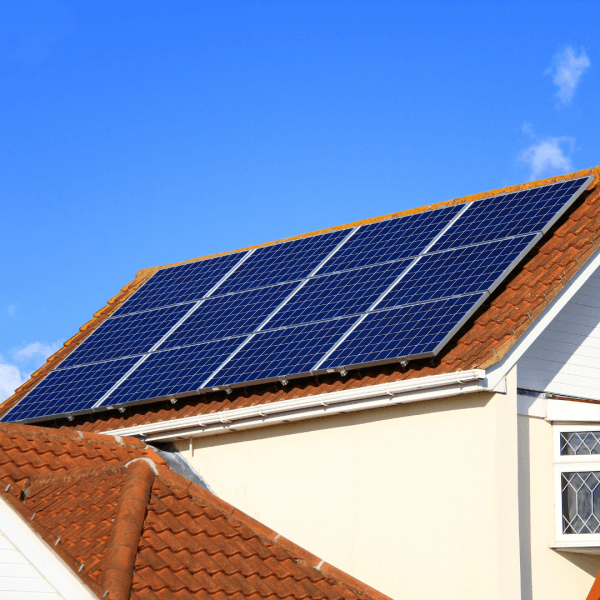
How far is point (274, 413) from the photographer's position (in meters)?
12.3

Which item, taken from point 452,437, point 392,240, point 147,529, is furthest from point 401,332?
point 147,529

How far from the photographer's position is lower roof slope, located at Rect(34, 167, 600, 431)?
450 inches

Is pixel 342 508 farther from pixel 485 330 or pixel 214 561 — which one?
pixel 485 330

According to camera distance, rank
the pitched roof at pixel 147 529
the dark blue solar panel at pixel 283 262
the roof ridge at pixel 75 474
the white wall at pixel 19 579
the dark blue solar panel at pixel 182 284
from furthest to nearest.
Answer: the dark blue solar panel at pixel 182 284, the dark blue solar panel at pixel 283 262, the roof ridge at pixel 75 474, the pitched roof at pixel 147 529, the white wall at pixel 19 579

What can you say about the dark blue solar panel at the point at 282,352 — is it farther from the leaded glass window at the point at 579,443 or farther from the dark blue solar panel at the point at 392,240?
the leaded glass window at the point at 579,443

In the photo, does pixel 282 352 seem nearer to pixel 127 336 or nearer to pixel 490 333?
pixel 490 333

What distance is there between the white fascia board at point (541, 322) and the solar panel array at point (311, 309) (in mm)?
759

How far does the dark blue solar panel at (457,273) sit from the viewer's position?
40.6 feet

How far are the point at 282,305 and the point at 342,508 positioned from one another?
3628mm

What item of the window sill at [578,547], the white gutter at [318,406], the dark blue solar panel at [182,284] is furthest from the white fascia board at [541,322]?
the dark blue solar panel at [182,284]

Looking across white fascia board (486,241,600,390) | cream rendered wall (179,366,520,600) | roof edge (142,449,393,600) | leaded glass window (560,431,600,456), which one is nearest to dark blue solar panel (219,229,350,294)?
cream rendered wall (179,366,520,600)

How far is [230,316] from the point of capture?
14969 mm

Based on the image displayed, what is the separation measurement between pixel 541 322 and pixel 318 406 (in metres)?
2.92

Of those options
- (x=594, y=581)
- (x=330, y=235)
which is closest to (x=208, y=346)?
(x=330, y=235)
